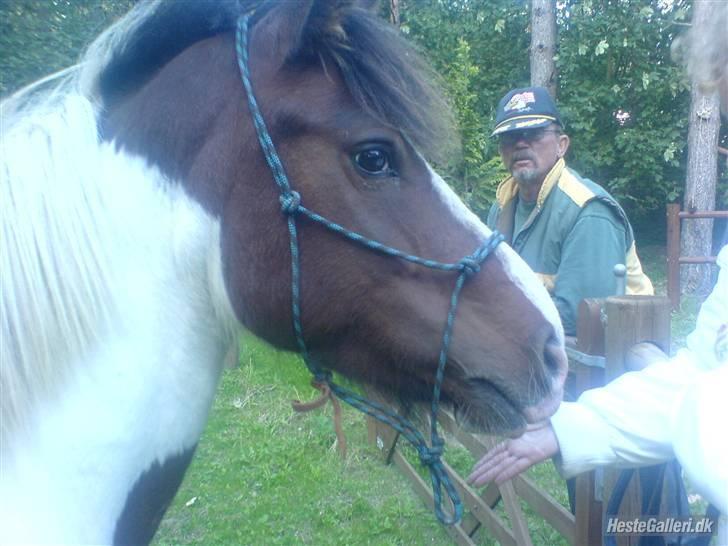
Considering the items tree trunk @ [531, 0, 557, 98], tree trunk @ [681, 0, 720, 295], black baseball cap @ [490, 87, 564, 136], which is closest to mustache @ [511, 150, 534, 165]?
black baseball cap @ [490, 87, 564, 136]

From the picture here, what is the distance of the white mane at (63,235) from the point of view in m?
1.17

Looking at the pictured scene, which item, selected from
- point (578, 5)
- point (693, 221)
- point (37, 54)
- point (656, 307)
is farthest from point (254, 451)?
point (578, 5)

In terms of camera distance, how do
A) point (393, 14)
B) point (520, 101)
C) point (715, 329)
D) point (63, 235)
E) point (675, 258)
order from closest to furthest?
1. point (63, 235)
2. point (715, 329)
3. point (520, 101)
4. point (393, 14)
5. point (675, 258)

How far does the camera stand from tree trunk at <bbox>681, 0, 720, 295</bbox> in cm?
998

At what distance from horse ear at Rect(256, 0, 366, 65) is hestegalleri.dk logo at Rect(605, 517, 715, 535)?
1595 millimetres

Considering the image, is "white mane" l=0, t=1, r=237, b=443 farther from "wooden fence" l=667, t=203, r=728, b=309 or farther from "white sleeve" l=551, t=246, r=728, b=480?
"wooden fence" l=667, t=203, r=728, b=309

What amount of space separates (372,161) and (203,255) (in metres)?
0.43

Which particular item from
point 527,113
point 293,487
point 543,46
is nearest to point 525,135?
point 527,113

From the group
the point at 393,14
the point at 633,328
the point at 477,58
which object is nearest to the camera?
the point at 633,328

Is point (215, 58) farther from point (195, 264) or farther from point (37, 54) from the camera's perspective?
point (37, 54)

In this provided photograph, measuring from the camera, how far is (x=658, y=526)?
1827 mm

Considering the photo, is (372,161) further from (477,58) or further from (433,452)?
(477,58)

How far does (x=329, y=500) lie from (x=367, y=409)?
286cm

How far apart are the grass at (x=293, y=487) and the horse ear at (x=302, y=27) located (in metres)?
2.32
